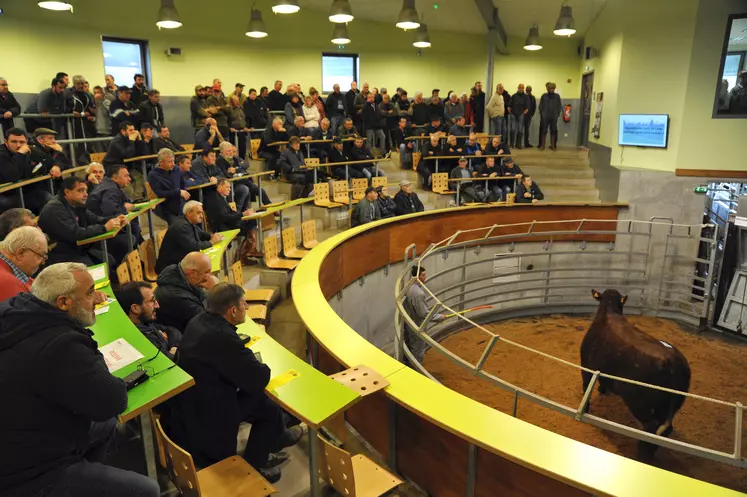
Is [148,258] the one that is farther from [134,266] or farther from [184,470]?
[184,470]

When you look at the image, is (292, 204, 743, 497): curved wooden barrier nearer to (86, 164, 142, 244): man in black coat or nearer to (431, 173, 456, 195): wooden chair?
(86, 164, 142, 244): man in black coat

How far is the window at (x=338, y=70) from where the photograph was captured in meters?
15.1

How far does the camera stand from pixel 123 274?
469 centimetres

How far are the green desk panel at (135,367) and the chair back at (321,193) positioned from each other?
19.3 ft

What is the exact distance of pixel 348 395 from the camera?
2.67m

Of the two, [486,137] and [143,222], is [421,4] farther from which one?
[143,222]

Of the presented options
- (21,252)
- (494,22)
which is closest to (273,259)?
(21,252)

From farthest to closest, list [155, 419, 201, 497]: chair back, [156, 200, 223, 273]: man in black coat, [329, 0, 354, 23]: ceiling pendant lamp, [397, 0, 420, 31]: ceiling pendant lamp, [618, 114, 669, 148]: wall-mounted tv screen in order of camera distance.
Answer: [618, 114, 669, 148]: wall-mounted tv screen → [397, 0, 420, 31]: ceiling pendant lamp → [329, 0, 354, 23]: ceiling pendant lamp → [156, 200, 223, 273]: man in black coat → [155, 419, 201, 497]: chair back

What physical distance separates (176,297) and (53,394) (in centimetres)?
184

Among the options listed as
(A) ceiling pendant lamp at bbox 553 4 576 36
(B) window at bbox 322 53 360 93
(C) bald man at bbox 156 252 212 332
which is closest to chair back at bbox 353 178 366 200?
(A) ceiling pendant lamp at bbox 553 4 576 36

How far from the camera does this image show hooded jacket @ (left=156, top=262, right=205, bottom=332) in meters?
3.83

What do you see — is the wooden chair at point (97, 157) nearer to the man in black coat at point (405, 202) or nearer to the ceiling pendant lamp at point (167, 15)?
the ceiling pendant lamp at point (167, 15)

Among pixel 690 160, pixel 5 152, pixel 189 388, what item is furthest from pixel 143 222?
pixel 690 160

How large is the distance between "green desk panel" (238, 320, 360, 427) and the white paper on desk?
74 centimetres
